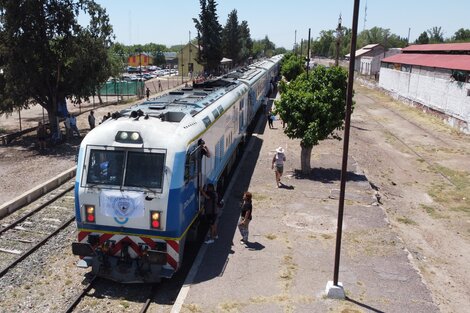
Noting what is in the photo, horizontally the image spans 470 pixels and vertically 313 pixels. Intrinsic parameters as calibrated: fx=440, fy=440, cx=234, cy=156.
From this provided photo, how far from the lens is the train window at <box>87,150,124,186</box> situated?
9.65 metres

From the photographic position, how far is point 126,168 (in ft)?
31.6

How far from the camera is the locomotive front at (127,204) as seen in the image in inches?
371

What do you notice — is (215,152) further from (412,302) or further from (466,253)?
(466,253)

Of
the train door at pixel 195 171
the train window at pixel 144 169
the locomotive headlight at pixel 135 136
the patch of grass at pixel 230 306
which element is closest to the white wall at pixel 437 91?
the train door at pixel 195 171

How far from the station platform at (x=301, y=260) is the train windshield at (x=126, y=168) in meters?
2.52

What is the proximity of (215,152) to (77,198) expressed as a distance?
498 cm

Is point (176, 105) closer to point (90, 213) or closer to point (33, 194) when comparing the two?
point (90, 213)

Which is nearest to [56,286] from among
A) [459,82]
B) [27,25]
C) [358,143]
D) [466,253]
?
[466,253]

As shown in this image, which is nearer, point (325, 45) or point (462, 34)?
point (462, 34)

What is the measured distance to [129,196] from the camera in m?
9.43

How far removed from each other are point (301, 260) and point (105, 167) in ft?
17.4

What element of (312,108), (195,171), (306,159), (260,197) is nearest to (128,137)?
(195,171)

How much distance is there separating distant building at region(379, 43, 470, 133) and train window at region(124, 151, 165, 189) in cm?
2851

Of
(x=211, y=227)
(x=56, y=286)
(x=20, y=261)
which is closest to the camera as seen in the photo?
(x=56, y=286)
